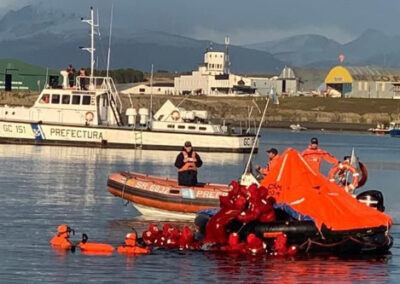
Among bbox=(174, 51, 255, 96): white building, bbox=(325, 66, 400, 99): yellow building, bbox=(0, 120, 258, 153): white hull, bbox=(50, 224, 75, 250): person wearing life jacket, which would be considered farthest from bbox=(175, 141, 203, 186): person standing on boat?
bbox=(174, 51, 255, 96): white building

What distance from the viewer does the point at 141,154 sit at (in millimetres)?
59969

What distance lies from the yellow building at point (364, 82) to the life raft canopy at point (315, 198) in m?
121

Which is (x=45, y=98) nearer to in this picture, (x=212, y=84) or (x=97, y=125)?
(x=97, y=125)

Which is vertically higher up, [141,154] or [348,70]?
[348,70]

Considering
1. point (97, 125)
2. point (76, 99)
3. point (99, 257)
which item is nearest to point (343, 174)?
point (99, 257)

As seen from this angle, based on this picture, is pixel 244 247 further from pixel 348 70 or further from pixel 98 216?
pixel 348 70

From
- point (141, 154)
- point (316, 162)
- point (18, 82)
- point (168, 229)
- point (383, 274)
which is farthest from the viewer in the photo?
point (18, 82)

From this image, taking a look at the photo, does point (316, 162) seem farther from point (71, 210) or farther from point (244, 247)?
point (71, 210)

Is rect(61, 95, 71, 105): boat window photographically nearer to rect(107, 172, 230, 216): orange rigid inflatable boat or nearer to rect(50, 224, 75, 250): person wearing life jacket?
rect(107, 172, 230, 216): orange rigid inflatable boat

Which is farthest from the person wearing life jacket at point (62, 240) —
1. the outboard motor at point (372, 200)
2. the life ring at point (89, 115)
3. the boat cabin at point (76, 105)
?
the life ring at point (89, 115)

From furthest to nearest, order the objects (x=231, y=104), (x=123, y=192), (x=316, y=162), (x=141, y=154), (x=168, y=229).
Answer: (x=231, y=104), (x=141, y=154), (x=123, y=192), (x=316, y=162), (x=168, y=229)

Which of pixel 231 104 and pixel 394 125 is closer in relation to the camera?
pixel 394 125

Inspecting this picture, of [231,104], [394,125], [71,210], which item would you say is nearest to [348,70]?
[231,104]

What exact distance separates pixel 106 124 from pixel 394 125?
58392 mm
